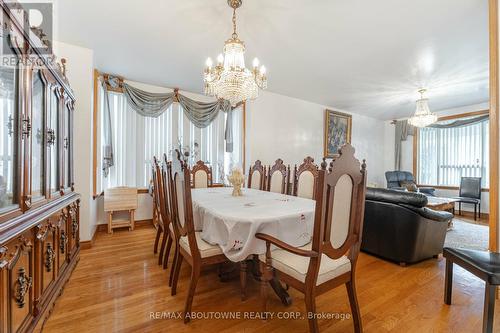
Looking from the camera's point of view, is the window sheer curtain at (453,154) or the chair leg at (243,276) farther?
the window sheer curtain at (453,154)

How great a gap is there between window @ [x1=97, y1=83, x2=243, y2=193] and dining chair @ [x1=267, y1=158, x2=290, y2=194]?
1.52 meters

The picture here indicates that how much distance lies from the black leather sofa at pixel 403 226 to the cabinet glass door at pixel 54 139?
3258 mm

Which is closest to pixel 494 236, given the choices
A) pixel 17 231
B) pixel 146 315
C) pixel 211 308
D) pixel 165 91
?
pixel 211 308

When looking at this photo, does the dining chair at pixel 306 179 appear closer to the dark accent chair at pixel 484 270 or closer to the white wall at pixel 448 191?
the dark accent chair at pixel 484 270

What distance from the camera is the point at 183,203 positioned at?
166 cm

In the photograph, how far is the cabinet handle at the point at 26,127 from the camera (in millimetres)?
1260

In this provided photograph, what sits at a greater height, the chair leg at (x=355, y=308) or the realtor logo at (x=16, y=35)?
the realtor logo at (x=16, y=35)

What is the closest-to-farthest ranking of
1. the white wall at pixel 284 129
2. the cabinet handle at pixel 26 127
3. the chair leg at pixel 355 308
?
the cabinet handle at pixel 26 127 < the chair leg at pixel 355 308 < the white wall at pixel 284 129

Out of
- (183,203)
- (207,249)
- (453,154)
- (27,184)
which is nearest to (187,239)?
(207,249)

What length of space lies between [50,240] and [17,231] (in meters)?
0.63

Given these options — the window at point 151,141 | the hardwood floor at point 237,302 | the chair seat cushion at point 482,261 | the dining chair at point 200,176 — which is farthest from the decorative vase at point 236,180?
the window at point 151,141

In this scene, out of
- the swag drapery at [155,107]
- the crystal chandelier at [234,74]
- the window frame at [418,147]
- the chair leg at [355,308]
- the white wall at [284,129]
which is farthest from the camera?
the window frame at [418,147]

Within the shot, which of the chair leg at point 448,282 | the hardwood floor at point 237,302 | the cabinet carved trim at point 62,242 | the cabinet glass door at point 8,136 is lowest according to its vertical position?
the hardwood floor at point 237,302

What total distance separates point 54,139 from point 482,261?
332 cm
